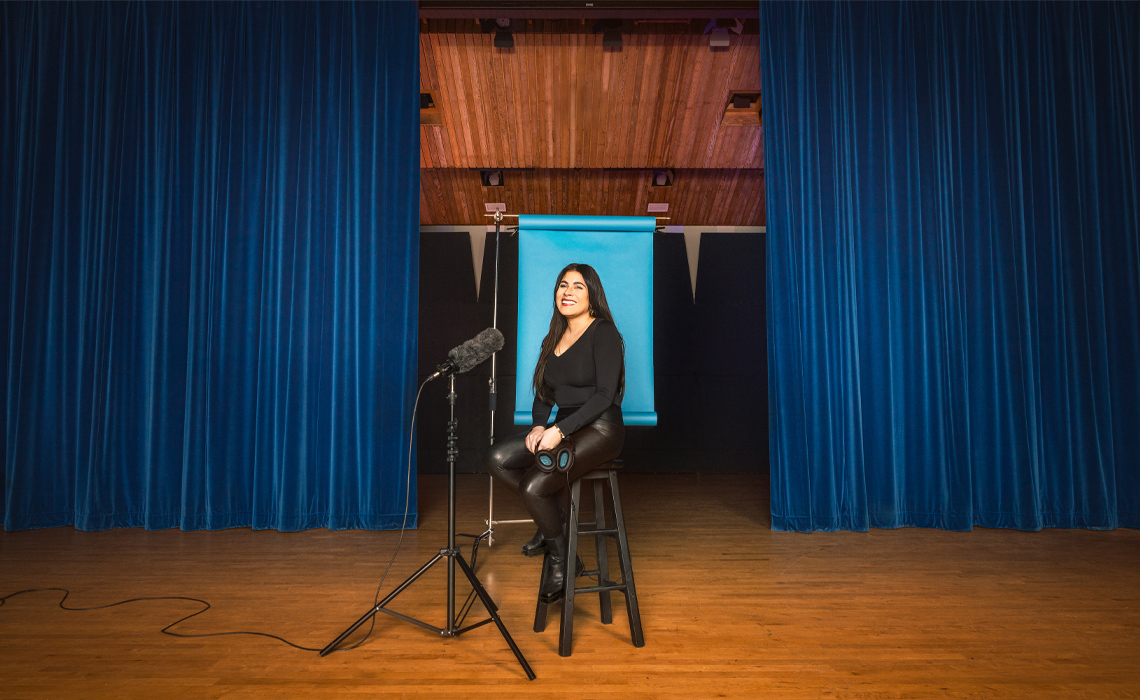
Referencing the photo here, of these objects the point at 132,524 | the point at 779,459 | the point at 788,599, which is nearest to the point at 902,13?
the point at 779,459

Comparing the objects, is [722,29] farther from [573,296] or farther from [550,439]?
[550,439]

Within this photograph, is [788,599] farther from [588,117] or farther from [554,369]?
[588,117]

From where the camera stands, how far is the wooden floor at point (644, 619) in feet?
5.62

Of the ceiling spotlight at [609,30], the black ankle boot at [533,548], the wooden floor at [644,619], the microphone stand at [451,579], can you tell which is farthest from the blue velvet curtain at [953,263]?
the microphone stand at [451,579]

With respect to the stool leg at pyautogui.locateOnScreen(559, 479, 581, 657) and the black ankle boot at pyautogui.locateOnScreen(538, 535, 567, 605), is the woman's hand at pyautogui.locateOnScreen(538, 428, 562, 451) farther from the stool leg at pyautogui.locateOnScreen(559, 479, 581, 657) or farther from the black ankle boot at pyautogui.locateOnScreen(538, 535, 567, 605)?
the black ankle boot at pyautogui.locateOnScreen(538, 535, 567, 605)

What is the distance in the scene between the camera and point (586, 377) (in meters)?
2.26

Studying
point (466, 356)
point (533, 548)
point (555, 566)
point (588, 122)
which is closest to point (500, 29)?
point (588, 122)

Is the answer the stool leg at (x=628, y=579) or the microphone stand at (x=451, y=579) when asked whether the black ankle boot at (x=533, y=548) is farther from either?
the stool leg at (x=628, y=579)

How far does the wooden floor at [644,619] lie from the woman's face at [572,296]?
4.06 feet

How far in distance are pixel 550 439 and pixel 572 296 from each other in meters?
0.65

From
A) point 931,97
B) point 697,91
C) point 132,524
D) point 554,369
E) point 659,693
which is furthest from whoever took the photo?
point 697,91

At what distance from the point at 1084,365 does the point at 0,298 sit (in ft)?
22.9

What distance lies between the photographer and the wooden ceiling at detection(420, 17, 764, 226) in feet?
15.6

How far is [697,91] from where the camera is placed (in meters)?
5.19
